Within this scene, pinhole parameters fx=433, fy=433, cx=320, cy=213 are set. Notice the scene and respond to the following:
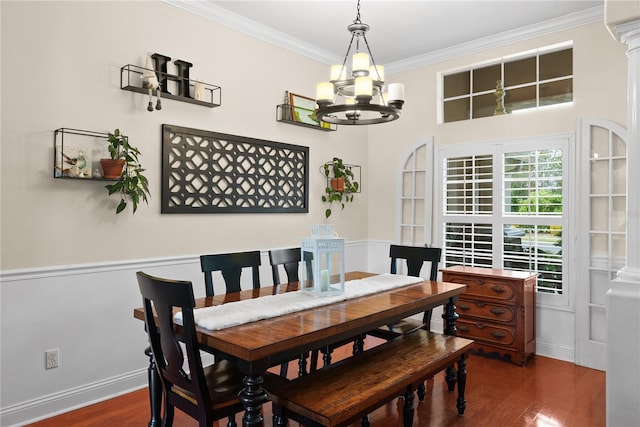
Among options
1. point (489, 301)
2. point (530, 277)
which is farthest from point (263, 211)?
point (530, 277)

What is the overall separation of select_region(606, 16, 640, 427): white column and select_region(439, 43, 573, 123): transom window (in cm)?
162

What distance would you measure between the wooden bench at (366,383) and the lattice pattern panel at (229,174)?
1867 millimetres

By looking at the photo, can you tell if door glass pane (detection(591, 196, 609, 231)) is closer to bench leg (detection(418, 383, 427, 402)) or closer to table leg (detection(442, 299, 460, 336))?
table leg (detection(442, 299, 460, 336))

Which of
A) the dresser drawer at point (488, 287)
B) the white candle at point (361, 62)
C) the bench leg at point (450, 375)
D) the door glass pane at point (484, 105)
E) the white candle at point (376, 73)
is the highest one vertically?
the door glass pane at point (484, 105)

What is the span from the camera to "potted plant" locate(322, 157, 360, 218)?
4770mm

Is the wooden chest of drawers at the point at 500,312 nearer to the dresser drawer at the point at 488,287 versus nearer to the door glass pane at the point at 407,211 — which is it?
the dresser drawer at the point at 488,287

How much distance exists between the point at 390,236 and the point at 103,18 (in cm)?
359

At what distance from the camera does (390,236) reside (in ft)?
17.0

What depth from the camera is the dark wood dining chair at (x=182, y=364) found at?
6.03 feet

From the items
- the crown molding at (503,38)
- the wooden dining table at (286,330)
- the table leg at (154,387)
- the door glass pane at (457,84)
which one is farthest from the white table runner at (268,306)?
the crown molding at (503,38)

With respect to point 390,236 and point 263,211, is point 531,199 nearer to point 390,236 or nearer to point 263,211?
point 390,236

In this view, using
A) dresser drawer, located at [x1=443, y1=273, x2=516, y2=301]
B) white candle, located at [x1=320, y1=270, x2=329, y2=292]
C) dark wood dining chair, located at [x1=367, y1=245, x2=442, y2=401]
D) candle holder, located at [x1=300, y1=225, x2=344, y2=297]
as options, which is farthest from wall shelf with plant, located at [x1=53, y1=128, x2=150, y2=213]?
dresser drawer, located at [x1=443, y1=273, x2=516, y2=301]

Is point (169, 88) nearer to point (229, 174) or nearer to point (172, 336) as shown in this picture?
point (229, 174)

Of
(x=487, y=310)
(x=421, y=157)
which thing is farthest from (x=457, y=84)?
(x=487, y=310)
